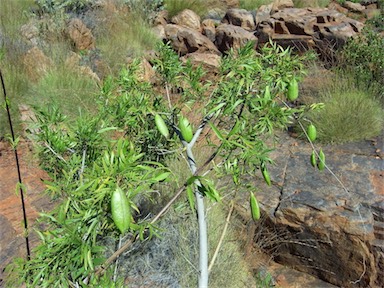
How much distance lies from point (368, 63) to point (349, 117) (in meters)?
1.01

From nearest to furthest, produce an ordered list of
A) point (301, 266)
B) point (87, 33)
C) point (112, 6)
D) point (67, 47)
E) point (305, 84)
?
point (301, 266) < point (305, 84) < point (67, 47) < point (87, 33) < point (112, 6)

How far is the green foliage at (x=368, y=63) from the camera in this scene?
4.08 m

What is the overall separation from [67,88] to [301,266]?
3.03 metres

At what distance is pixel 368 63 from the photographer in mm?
4188

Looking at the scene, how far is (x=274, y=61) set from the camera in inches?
59.8

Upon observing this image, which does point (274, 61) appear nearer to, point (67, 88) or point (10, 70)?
point (67, 88)

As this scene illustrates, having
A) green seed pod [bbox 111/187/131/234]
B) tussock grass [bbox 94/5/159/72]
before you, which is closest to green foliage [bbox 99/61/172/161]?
green seed pod [bbox 111/187/131/234]

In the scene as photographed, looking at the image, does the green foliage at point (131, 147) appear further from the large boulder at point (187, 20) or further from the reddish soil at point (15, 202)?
the large boulder at point (187, 20)

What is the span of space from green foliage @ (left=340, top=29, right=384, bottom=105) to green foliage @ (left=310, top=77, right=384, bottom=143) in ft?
0.50

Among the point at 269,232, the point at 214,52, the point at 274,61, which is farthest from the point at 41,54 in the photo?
the point at 274,61

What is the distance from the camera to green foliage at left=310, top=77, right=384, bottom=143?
3418 millimetres

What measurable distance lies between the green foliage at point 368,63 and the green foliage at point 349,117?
0.15 metres

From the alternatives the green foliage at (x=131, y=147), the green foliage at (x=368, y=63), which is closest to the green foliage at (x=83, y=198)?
the green foliage at (x=131, y=147)

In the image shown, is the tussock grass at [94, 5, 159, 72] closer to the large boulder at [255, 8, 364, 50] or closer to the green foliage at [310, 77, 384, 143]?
the large boulder at [255, 8, 364, 50]
